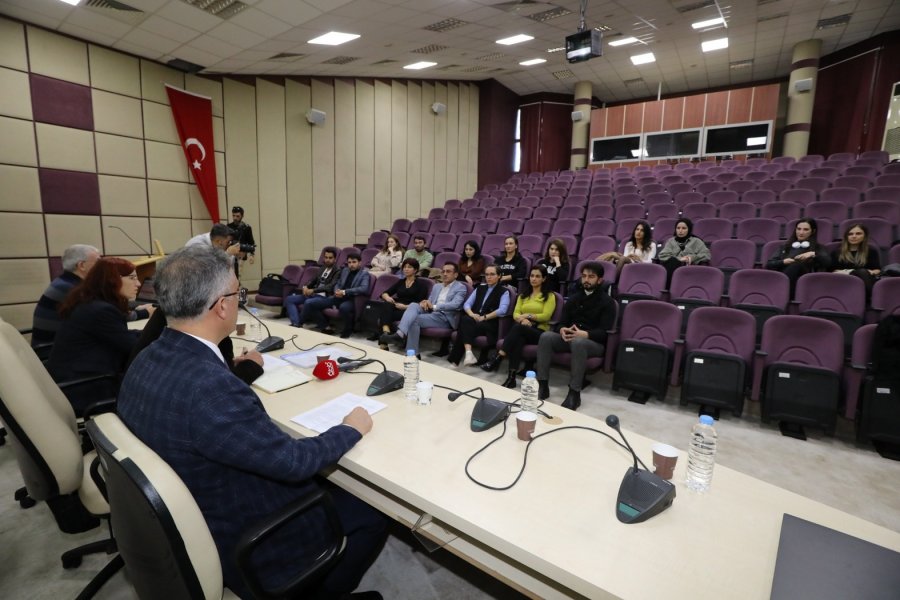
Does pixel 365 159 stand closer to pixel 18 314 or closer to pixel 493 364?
pixel 18 314

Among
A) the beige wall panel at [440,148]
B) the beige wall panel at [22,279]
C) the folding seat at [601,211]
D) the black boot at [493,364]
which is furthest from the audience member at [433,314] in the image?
the beige wall panel at [440,148]

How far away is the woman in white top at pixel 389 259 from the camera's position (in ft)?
20.2

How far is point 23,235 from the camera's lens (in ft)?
16.7

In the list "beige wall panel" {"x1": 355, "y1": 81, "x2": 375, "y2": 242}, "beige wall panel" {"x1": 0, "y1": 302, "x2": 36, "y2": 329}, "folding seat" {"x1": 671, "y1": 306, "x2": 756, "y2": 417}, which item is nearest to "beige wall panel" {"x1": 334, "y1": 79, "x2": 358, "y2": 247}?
"beige wall panel" {"x1": 355, "y1": 81, "x2": 375, "y2": 242}

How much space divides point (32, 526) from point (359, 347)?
1660 millimetres

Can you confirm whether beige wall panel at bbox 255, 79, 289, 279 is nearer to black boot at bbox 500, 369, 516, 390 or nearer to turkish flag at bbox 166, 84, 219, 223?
turkish flag at bbox 166, 84, 219, 223

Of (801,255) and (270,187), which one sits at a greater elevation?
(270,187)

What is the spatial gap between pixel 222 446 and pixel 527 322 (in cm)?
299

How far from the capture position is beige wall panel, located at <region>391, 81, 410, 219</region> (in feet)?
31.2

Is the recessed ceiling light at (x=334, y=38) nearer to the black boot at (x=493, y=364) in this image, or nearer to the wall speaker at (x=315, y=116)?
the wall speaker at (x=315, y=116)

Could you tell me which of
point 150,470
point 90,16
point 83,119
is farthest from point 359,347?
point 83,119

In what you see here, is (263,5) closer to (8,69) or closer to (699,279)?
(8,69)

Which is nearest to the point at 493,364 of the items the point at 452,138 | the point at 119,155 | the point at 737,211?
the point at 737,211

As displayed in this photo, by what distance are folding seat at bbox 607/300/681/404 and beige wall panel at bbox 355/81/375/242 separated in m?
6.70
